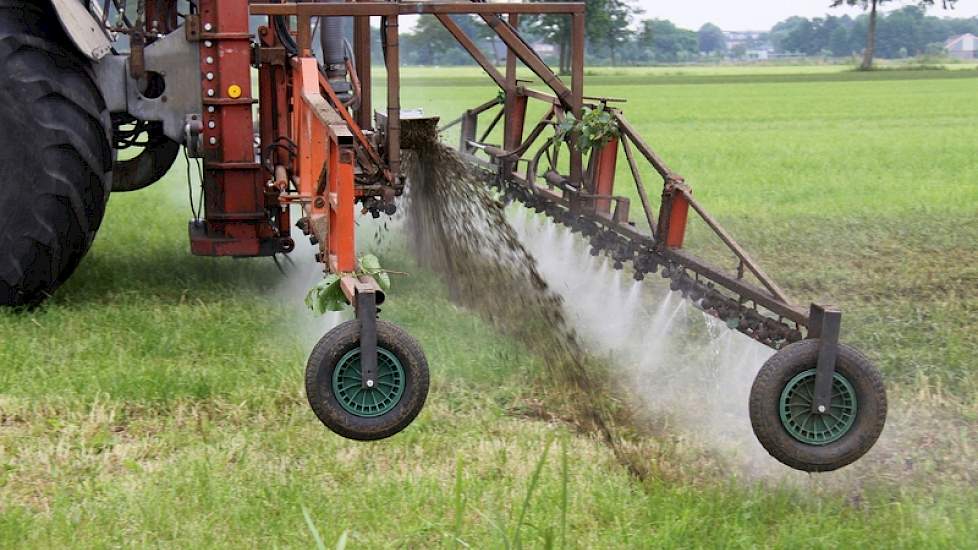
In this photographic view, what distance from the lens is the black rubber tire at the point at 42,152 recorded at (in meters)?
6.66

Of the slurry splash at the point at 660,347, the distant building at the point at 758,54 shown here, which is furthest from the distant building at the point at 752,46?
the slurry splash at the point at 660,347

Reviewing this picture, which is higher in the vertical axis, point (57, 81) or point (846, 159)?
point (57, 81)

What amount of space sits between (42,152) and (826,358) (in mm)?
3994

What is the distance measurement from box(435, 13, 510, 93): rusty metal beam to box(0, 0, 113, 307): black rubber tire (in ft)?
6.26

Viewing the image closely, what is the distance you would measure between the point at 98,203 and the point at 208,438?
2271 millimetres

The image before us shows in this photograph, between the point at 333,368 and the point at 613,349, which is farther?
the point at 613,349

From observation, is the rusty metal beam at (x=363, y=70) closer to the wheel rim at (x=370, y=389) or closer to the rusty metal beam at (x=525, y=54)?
the rusty metal beam at (x=525, y=54)

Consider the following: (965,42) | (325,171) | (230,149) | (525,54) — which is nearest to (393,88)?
(525,54)

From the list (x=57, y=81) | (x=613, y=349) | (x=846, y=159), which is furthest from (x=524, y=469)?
(x=846, y=159)

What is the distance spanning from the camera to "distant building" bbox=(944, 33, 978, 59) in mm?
100812

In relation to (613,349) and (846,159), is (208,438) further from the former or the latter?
(846,159)

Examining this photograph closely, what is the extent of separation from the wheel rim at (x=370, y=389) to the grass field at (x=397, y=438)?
275 mm

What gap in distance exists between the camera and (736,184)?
46.5 feet

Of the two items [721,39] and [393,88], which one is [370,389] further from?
[721,39]
